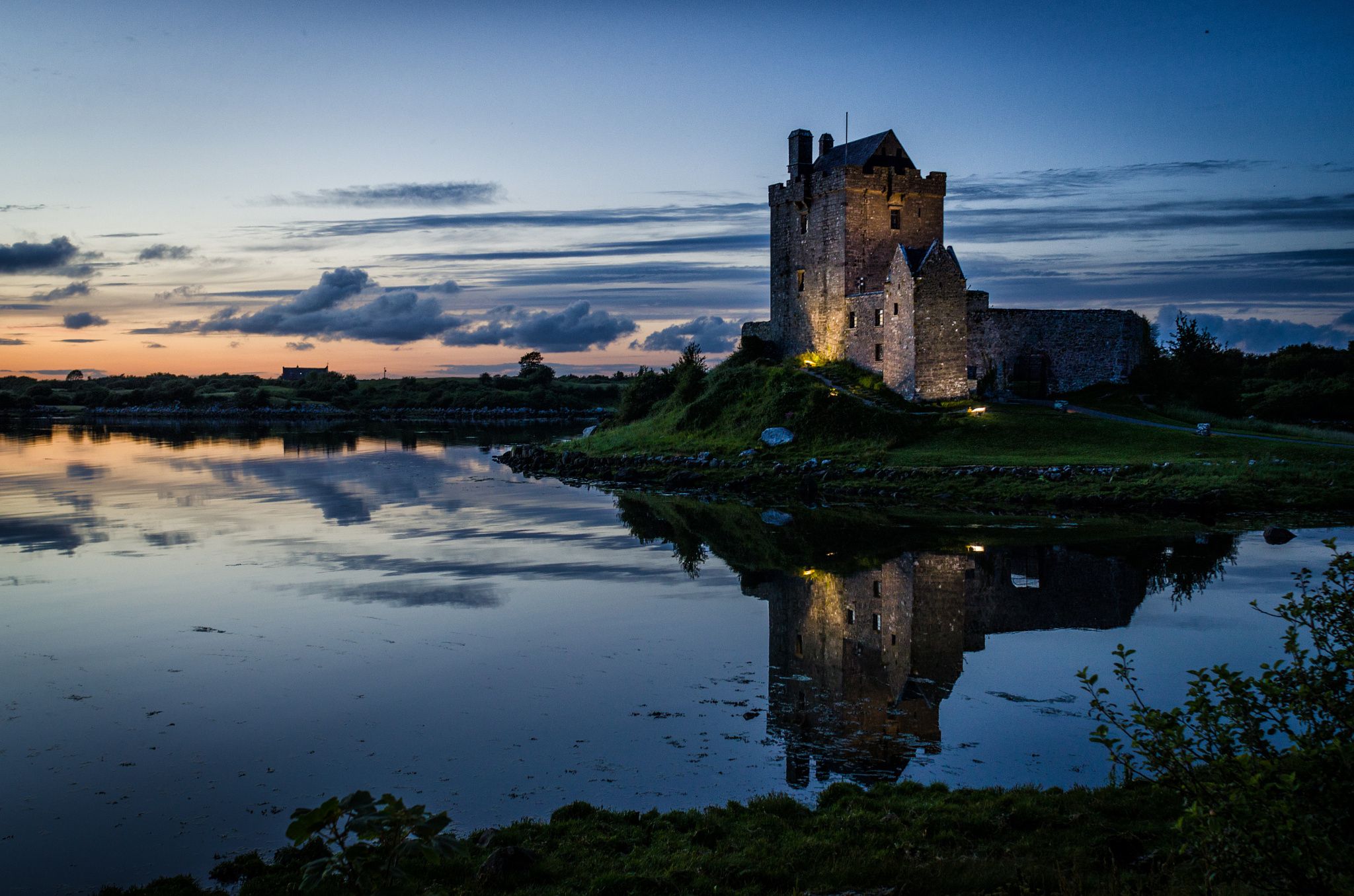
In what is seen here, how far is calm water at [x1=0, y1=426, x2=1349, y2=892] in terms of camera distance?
10859mm

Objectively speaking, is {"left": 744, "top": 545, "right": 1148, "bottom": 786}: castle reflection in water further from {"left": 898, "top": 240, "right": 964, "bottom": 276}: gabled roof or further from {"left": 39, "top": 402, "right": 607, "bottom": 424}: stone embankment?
{"left": 39, "top": 402, "right": 607, "bottom": 424}: stone embankment

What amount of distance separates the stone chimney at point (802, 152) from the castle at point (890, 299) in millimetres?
53

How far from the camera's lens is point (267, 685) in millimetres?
14656

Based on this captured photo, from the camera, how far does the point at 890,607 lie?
1923cm

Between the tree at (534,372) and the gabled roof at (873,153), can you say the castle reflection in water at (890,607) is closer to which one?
the gabled roof at (873,153)

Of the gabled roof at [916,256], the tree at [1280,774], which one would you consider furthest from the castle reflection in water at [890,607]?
the gabled roof at [916,256]

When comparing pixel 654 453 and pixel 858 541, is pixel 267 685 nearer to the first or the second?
pixel 858 541

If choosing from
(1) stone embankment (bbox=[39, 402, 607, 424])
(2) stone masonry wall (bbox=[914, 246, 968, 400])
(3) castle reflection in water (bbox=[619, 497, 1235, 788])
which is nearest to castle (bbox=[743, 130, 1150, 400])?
(2) stone masonry wall (bbox=[914, 246, 968, 400])

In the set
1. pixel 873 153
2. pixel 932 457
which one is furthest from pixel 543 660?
pixel 873 153

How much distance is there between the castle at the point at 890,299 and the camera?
47719 millimetres

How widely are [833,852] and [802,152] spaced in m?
47.8

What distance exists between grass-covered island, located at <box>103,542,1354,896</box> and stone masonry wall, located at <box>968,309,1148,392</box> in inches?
1586

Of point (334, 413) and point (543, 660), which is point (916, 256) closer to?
point (543, 660)

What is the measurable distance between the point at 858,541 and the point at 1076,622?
926 cm
